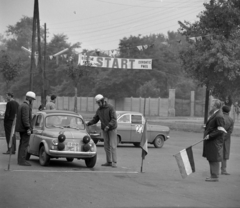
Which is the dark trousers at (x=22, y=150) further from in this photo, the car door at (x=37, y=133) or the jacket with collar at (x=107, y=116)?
the jacket with collar at (x=107, y=116)

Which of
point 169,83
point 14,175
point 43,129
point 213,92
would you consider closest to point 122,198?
point 14,175

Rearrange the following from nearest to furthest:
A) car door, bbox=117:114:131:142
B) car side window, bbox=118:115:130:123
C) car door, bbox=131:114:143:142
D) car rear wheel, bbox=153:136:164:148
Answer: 1. car door, bbox=117:114:131:142
2. car door, bbox=131:114:143:142
3. car side window, bbox=118:115:130:123
4. car rear wheel, bbox=153:136:164:148

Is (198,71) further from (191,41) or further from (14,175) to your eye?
(14,175)

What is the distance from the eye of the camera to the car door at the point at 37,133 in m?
14.4

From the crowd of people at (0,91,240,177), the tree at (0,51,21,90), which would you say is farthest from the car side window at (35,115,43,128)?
the tree at (0,51,21,90)

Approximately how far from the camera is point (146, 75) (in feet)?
232

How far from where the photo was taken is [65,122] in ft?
48.5

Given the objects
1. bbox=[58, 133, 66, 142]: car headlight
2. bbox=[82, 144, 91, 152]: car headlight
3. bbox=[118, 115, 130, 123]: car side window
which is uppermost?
bbox=[118, 115, 130, 123]: car side window

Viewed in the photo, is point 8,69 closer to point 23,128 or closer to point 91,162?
point 23,128

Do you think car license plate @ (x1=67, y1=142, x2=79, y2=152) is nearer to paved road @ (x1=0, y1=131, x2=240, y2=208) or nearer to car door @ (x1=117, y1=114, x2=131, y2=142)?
paved road @ (x1=0, y1=131, x2=240, y2=208)

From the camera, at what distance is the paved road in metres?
8.80

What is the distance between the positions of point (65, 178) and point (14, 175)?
1.08 meters

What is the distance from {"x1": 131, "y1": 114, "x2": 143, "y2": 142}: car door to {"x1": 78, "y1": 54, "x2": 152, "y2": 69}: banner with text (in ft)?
72.3

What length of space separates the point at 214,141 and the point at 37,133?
193 inches
